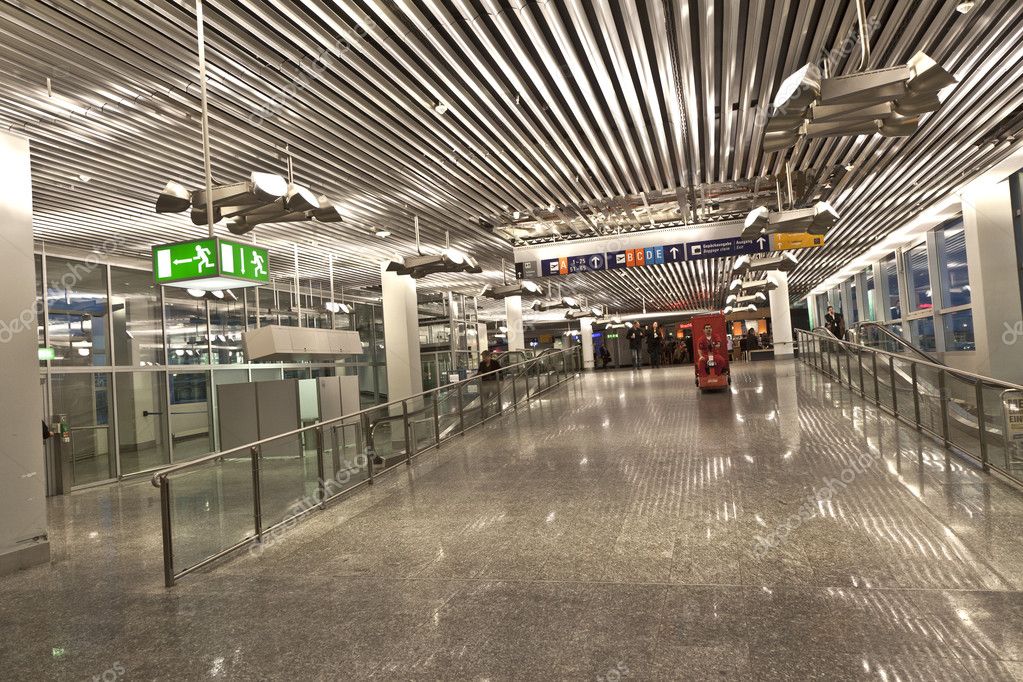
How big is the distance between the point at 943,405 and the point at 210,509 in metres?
6.65

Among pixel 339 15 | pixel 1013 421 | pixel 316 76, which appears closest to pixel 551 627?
pixel 1013 421

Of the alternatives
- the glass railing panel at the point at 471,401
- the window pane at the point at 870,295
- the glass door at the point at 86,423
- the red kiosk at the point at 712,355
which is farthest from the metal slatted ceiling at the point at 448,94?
the window pane at the point at 870,295

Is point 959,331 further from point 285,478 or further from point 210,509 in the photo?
point 210,509

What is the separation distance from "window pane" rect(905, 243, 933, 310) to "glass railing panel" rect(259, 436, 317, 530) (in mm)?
19247

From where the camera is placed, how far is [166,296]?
1432cm

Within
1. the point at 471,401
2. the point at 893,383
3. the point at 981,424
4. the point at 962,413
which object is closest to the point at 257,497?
the point at 471,401

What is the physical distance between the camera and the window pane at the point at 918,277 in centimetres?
2080

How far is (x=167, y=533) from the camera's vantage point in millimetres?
4895

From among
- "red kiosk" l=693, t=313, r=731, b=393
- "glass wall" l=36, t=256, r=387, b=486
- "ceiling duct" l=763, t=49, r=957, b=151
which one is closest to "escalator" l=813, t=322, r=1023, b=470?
"ceiling duct" l=763, t=49, r=957, b=151

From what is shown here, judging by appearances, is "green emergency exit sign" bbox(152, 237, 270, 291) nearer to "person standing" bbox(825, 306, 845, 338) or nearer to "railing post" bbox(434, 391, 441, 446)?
"railing post" bbox(434, 391, 441, 446)

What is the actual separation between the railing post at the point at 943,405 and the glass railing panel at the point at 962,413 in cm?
7

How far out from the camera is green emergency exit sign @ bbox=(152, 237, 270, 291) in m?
5.02

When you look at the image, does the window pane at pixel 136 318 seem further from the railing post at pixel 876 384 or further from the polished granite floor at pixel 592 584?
the railing post at pixel 876 384

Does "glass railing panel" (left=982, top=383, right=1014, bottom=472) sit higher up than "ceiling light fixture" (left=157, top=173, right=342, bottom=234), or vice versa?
"ceiling light fixture" (left=157, top=173, right=342, bottom=234)
